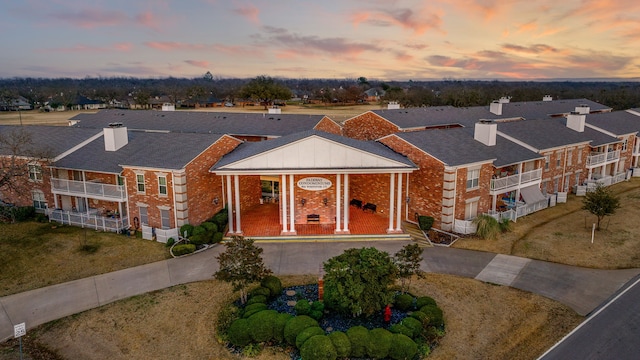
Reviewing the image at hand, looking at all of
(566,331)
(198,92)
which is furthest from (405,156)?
(198,92)

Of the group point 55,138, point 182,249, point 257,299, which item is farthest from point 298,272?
point 55,138

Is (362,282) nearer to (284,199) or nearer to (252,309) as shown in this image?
(252,309)

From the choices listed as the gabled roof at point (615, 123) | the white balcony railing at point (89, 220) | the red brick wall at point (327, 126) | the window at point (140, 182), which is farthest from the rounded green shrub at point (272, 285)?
the gabled roof at point (615, 123)

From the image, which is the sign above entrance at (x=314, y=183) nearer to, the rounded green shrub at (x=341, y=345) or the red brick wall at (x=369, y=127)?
the rounded green shrub at (x=341, y=345)

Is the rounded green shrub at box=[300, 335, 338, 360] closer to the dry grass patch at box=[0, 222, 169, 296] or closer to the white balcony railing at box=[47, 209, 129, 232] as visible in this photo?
the dry grass patch at box=[0, 222, 169, 296]

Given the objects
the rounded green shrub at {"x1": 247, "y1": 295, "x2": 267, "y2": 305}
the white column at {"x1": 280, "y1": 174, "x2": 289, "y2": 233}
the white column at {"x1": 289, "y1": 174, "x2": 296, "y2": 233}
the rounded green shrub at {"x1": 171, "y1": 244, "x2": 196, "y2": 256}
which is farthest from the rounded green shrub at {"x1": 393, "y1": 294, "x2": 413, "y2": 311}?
the rounded green shrub at {"x1": 171, "y1": 244, "x2": 196, "y2": 256}

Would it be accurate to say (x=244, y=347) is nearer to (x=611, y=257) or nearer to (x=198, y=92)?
(x=611, y=257)
